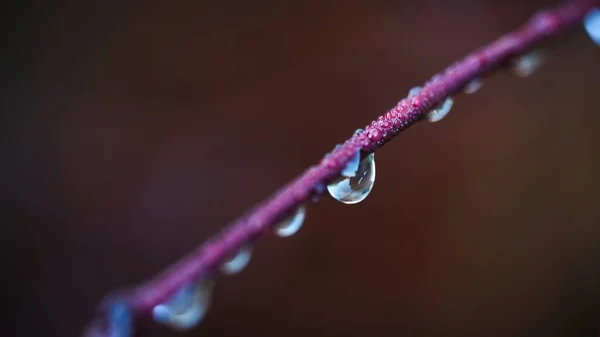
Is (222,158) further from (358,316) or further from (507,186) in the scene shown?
(507,186)

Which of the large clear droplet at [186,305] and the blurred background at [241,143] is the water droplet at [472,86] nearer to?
the large clear droplet at [186,305]

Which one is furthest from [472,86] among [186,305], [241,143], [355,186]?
[241,143]

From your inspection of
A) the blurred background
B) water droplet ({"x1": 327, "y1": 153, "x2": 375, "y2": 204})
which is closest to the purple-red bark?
water droplet ({"x1": 327, "y1": 153, "x2": 375, "y2": 204})

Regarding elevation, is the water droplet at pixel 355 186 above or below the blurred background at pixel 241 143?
below

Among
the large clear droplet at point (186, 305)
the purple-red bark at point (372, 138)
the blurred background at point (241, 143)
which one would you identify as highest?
the blurred background at point (241, 143)

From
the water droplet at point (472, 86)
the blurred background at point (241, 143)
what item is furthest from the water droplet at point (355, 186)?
the blurred background at point (241, 143)

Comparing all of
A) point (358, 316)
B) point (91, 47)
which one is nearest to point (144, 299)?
point (358, 316)
